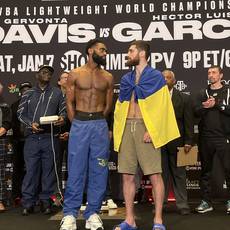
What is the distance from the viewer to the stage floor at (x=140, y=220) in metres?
3.83

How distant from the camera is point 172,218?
424cm

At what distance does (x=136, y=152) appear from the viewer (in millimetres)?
3527

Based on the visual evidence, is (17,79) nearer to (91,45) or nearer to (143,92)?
(91,45)

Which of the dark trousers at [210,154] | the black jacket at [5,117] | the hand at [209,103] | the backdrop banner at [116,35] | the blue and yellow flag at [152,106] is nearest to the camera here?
the blue and yellow flag at [152,106]

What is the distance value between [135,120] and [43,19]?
3.07 m

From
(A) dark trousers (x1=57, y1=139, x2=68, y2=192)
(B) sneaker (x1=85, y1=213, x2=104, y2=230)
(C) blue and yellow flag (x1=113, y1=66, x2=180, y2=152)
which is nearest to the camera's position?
(C) blue and yellow flag (x1=113, y1=66, x2=180, y2=152)

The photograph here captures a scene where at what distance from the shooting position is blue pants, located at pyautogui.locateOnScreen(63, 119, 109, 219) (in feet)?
11.9

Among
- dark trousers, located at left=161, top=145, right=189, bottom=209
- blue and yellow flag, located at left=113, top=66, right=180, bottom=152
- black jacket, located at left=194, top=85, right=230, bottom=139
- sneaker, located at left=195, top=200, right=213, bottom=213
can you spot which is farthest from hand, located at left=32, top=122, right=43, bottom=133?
sneaker, located at left=195, top=200, right=213, bottom=213

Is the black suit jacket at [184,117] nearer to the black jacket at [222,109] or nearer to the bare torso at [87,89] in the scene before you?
the black jacket at [222,109]

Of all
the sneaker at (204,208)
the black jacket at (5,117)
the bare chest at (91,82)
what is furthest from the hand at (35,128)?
the sneaker at (204,208)

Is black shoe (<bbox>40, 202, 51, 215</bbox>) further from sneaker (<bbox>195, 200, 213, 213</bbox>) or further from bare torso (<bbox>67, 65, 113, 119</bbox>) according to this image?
sneaker (<bbox>195, 200, 213, 213</bbox>)

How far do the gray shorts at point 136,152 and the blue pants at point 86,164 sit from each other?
210mm

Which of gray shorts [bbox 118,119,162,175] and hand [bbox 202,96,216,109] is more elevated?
hand [bbox 202,96,216,109]

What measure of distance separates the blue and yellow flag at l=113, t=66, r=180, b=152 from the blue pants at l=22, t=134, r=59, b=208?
1.24 metres
